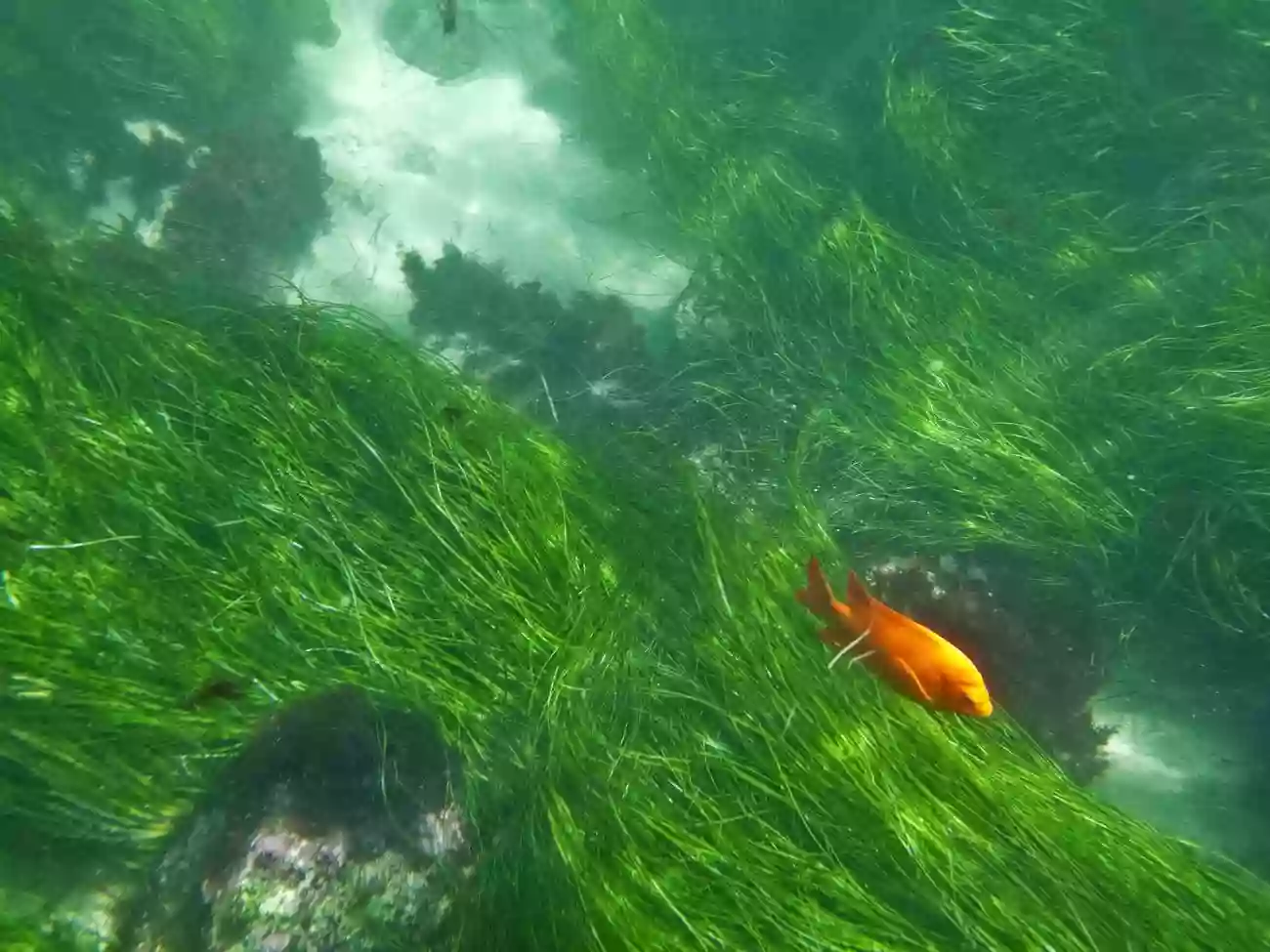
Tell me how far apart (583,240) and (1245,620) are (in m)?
3.32

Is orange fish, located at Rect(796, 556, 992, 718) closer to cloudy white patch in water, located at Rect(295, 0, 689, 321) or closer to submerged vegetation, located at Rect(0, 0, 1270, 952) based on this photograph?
submerged vegetation, located at Rect(0, 0, 1270, 952)

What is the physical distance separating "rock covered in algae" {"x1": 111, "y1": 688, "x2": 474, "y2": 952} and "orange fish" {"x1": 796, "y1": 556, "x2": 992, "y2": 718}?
53.3 inches

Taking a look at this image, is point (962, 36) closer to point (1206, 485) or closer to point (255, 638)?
point (1206, 485)

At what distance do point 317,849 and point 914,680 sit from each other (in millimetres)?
1741

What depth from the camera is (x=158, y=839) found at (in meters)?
2.39

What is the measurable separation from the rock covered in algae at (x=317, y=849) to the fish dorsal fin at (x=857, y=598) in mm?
1376

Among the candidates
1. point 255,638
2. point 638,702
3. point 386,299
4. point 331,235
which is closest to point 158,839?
point 255,638

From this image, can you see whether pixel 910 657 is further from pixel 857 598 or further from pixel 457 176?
pixel 457 176

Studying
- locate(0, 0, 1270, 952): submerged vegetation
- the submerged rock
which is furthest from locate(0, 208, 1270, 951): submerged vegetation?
the submerged rock

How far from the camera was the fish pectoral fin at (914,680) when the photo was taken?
2.03 m

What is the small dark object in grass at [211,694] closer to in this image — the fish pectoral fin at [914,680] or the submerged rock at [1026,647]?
the fish pectoral fin at [914,680]

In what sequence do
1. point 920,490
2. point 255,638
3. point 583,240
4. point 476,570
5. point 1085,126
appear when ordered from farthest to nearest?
point 583,240, point 1085,126, point 920,490, point 476,570, point 255,638

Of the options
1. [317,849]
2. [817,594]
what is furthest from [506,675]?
[817,594]

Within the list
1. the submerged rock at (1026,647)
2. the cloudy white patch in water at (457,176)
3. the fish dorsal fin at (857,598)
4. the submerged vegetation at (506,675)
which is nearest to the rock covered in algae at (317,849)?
the submerged vegetation at (506,675)
